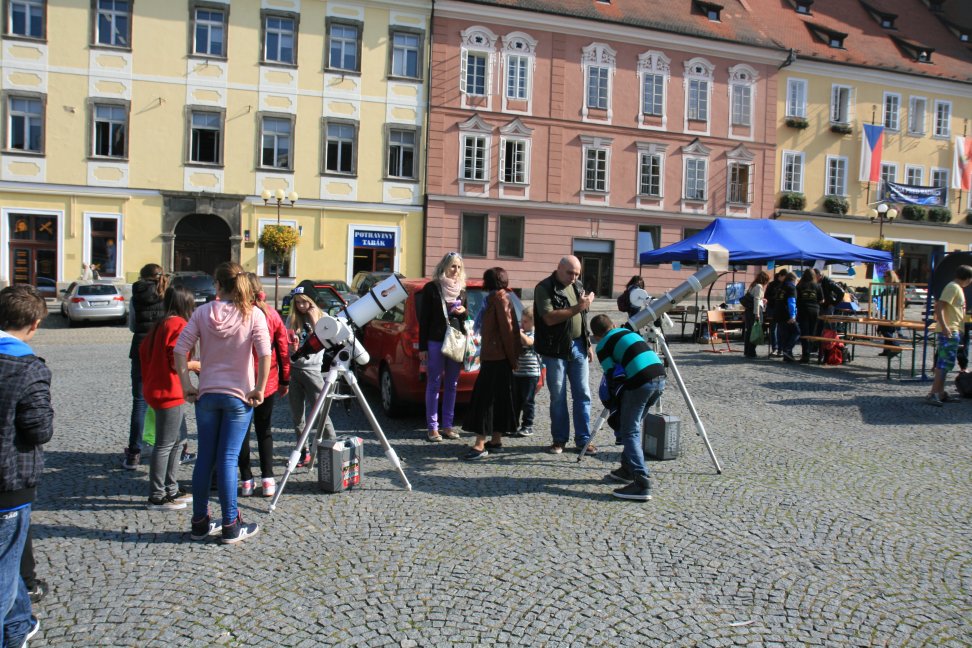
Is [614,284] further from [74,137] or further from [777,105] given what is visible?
[74,137]

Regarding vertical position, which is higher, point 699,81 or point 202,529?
point 699,81

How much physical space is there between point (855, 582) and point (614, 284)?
96.0ft

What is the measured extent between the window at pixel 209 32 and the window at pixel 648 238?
18.0m

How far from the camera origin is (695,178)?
111 feet

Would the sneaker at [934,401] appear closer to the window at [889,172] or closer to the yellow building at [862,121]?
the yellow building at [862,121]

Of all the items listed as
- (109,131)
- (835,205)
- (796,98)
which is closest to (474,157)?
(109,131)

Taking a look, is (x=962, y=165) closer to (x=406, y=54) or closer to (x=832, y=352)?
(x=406, y=54)

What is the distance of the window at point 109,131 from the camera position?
89.0 feet

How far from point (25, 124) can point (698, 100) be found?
26280mm

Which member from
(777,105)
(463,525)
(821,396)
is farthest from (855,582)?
(777,105)

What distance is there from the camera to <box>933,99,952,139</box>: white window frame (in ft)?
126

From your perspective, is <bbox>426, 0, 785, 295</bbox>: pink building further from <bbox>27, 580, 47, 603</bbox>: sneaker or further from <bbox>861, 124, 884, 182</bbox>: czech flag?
<bbox>27, 580, 47, 603</bbox>: sneaker

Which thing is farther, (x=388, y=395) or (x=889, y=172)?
(x=889, y=172)

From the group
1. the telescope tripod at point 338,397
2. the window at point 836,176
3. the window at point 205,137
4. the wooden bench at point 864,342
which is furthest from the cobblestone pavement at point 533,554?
the window at point 836,176
